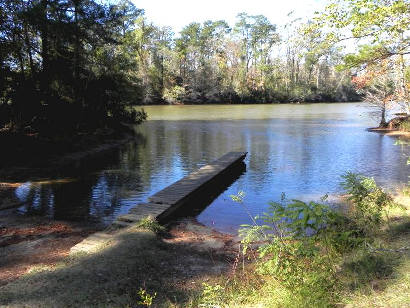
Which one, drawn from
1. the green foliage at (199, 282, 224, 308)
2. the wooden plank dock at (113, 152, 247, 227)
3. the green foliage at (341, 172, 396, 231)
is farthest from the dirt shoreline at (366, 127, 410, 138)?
the green foliage at (199, 282, 224, 308)

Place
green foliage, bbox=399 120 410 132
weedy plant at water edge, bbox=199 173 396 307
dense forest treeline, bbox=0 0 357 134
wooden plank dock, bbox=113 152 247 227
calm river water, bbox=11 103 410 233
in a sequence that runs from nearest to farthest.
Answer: weedy plant at water edge, bbox=199 173 396 307 < wooden plank dock, bbox=113 152 247 227 < calm river water, bbox=11 103 410 233 < dense forest treeline, bbox=0 0 357 134 < green foliage, bbox=399 120 410 132

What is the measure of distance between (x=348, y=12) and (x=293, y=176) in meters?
7.51

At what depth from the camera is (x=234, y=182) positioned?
1373 centimetres

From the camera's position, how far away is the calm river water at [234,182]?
10578 mm

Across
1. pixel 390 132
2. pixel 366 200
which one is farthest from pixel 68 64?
pixel 390 132

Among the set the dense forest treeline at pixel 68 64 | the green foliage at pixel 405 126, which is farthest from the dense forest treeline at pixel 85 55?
the green foliage at pixel 405 126

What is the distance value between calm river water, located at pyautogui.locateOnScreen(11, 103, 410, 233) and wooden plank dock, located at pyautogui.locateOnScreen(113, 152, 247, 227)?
70 cm

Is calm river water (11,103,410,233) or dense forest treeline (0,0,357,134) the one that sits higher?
dense forest treeline (0,0,357,134)

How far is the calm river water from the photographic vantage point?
1058cm

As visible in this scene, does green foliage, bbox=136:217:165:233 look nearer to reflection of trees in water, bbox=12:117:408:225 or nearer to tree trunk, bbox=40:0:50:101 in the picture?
reflection of trees in water, bbox=12:117:408:225

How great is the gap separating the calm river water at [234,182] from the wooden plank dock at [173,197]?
705 millimetres

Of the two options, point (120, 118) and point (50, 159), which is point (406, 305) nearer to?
point (50, 159)

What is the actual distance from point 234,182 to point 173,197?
4116mm

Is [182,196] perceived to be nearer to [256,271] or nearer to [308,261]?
[256,271]
